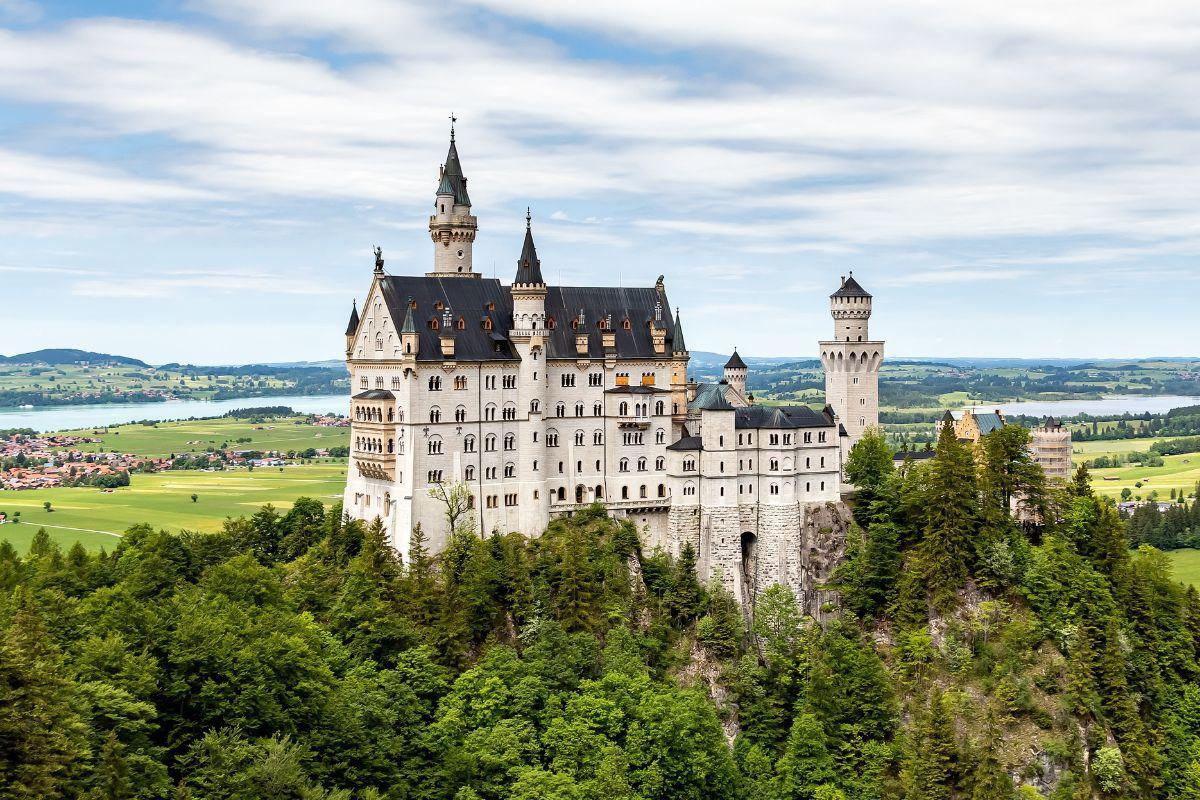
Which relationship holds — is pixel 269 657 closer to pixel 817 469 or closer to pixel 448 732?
pixel 448 732

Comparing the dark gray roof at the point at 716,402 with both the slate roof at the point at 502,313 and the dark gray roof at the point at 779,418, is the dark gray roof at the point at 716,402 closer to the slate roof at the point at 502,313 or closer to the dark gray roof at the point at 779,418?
the dark gray roof at the point at 779,418

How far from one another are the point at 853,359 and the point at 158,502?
9371cm

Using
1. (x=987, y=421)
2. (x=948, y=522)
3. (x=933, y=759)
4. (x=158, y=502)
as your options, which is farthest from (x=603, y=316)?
(x=158, y=502)

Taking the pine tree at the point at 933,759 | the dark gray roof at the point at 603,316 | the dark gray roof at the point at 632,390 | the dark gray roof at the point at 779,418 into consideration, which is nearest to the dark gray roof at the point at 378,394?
the dark gray roof at the point at 603,316

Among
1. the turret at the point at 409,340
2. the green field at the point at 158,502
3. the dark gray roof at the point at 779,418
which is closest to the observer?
the turret at the point at 409,340

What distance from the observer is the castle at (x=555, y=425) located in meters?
88.6

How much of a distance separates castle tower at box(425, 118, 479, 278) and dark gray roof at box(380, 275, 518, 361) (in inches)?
192

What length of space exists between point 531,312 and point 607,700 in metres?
29.7

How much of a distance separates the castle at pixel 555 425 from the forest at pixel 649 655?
3134 mm

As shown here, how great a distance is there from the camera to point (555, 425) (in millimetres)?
A: 94625

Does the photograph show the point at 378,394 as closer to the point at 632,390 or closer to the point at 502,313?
the point at 502,313

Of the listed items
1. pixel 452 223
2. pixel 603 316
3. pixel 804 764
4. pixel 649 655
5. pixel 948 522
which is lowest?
pixel 804 764

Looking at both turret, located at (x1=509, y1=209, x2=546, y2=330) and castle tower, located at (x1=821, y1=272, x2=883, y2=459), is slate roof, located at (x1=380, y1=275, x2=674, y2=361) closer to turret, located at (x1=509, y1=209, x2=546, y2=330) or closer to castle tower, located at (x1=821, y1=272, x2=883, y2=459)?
turret, located at (x1=509, y1=209, x2=546, y2=330)

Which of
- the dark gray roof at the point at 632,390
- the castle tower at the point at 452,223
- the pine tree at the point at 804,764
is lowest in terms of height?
the pine tree at the point at 804,764
